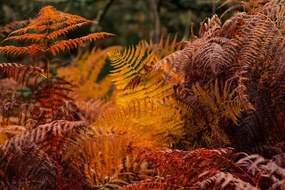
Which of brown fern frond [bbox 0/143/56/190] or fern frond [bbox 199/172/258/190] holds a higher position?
fern frond [bbox 199/172/258/190]

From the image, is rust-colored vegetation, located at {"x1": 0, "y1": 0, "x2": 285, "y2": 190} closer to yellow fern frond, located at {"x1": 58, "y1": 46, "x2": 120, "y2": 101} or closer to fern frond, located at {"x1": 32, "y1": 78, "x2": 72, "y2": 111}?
fern frond, located at {"x1": 32, "y1": 78, "x2": 72, "y2": 111}

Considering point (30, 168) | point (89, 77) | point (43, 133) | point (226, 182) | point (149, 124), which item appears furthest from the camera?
point (89, 77)

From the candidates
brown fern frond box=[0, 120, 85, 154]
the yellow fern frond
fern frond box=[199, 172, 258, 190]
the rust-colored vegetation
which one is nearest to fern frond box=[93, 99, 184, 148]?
the rust-colored vegetation

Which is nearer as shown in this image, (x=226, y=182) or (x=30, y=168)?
(x=226, y=182)

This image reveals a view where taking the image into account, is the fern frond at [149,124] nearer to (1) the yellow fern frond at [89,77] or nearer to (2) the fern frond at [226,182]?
(2) the fern frond at [226,182]

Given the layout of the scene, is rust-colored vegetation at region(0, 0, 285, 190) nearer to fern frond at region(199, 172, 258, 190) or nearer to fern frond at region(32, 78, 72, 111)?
fern frond at region(32, 78, 72, 111)

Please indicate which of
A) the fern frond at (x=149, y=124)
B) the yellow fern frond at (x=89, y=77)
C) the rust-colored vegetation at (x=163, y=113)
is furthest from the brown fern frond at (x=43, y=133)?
the yellow fern frond at (x=89, y=77)

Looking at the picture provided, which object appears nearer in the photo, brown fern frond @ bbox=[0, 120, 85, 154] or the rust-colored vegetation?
brown fern frond @ bbox=[0, 120, 85, 154]

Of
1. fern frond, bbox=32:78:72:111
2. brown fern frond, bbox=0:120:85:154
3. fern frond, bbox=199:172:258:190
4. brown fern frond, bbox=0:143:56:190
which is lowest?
brown fern frond, bbox=0:143:56:190

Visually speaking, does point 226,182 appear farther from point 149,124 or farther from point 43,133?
point 149,124

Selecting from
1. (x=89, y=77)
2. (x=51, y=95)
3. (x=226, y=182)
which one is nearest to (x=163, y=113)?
(x=51, y=95)

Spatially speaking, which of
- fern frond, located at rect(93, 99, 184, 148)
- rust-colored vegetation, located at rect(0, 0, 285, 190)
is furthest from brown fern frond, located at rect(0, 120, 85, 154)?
fern frond, located at rect(93, 99, 184, 148)

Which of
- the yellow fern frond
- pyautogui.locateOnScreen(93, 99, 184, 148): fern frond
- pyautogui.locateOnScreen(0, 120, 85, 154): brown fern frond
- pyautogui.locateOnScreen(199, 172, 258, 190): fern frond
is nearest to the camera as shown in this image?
pyautogui.locateOnScreen(199, 172, 258, 190): fern frond

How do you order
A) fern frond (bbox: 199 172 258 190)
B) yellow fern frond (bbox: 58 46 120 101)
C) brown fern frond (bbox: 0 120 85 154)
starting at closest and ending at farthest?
fern frond (bbox: 199 172 258 190), brown fern frond (bbox: 0 120 85 154), yellow fern frond (bbox: 58 46 120 101)
